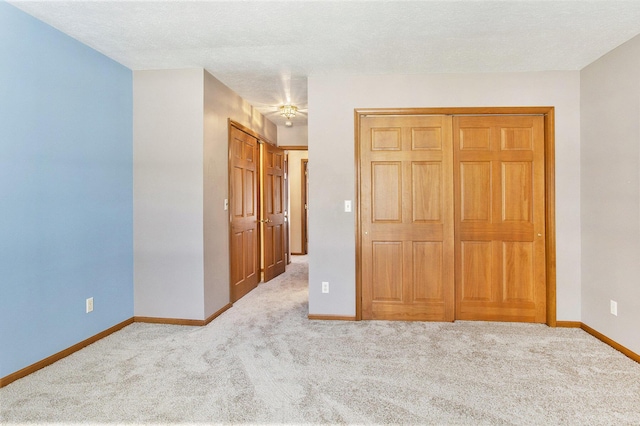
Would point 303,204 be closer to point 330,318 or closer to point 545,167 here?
point 330,318

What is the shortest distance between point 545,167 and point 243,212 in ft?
11.0

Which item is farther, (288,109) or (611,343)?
(288,109)

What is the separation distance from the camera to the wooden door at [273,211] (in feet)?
17.1

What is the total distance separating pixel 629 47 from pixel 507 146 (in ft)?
3.62

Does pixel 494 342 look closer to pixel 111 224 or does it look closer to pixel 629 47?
pixel 629 47

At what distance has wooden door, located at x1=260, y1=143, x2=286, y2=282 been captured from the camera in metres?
5.21

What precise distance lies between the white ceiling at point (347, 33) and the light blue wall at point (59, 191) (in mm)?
292

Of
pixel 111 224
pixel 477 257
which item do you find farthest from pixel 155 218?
pixel 477 257

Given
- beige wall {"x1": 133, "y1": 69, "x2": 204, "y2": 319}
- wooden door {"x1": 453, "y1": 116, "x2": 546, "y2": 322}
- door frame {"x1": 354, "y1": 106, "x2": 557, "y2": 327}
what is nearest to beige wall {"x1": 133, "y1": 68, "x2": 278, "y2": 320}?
beige wall {"x1": 133, "y1": 69, "x2": 204, "y2": 319}

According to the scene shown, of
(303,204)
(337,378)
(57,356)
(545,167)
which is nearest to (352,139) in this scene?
(545,167)

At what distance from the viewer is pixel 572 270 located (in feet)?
10.9

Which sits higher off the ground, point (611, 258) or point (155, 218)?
point (155, 218)

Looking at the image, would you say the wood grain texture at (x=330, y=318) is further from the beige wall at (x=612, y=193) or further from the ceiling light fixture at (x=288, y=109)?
the ceiling light fixture at (x=288, y=109)

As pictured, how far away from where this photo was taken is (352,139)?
3.49 meters
